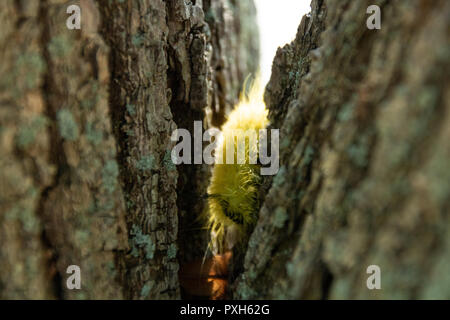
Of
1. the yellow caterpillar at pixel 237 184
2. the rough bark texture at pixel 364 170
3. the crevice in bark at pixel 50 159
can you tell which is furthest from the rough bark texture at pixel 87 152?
the rough bark texture at pixel 364 170

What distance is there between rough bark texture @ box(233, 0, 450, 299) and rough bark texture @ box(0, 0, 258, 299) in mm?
306

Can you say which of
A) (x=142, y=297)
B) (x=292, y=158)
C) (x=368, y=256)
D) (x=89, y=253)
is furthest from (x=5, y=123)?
(x=368, y=256)

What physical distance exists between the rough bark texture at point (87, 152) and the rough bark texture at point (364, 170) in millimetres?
306

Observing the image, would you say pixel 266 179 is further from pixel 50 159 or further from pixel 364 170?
pixel 50 159

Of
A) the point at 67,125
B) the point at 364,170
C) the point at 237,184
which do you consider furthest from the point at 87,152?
the point at 364,170

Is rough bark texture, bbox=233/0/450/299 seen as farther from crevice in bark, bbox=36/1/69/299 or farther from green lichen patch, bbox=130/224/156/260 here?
crevice in bark, bbox=36/1/69/299

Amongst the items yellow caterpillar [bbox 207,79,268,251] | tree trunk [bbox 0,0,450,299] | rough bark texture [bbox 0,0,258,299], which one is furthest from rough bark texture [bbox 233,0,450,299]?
rough bark texture [bbox 0,0,258,299]

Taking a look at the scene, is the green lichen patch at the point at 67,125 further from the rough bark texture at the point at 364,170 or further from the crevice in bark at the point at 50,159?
the rough bark texture at the point at 364,170

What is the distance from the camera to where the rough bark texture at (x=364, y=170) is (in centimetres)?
65

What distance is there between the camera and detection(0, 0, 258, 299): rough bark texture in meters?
0.85

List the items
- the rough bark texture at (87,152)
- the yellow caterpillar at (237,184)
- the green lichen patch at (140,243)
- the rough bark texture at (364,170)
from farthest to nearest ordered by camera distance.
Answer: the yellow caterpillar at (237,184) < the green lichen patch at (140,243) < the rough bark texture at (87,152) < the rough bark texture at (364,170)

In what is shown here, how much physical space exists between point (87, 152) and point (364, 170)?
0.63m

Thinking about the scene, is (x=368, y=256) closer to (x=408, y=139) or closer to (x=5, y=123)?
(x=408, y=139)

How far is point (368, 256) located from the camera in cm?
72
